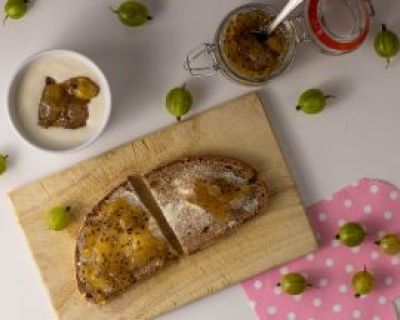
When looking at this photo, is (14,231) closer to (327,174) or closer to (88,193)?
(88,193)

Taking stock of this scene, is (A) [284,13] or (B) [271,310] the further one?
(B) [271,310]

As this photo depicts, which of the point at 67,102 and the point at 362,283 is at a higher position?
the point at 67,102

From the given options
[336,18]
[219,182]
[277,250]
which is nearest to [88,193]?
[219,182]

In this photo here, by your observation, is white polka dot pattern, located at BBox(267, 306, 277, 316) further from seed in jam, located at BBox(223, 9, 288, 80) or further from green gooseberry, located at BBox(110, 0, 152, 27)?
green gooseberry, located at BBox(110, 0, 152, 27)

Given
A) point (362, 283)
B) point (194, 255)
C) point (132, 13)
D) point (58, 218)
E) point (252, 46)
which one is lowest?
point (362, 283)

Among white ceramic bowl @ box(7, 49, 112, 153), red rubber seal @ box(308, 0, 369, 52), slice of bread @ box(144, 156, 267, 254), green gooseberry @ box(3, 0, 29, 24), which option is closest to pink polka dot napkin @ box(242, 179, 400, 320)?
slice of bread @ box(144, 156, 267, 254)

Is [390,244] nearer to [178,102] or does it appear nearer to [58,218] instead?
[178,102]

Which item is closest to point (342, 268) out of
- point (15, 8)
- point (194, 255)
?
point (194, 255)
